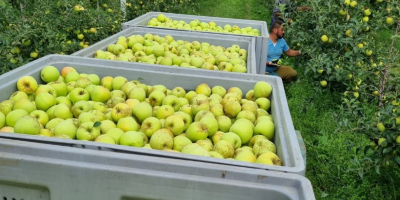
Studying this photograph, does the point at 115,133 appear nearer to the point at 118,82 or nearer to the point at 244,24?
the point at 118,82

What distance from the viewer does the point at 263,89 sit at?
241cm

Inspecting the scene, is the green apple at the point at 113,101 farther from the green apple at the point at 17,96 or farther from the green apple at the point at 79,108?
the green apple at the point at 17,96

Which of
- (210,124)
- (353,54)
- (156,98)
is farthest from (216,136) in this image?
(353,54)

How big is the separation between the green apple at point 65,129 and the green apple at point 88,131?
49 millimetres

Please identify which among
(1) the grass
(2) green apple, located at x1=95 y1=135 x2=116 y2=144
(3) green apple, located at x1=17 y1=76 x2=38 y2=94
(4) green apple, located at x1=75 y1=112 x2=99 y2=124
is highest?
(3) green apple, located at x1=17 y1=76 x2=38 y2=94

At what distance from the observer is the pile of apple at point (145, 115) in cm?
188

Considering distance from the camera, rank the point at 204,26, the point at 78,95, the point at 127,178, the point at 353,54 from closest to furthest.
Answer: the point at 127,178, the point at 78,95, the point at 353,54, the point at 204,26

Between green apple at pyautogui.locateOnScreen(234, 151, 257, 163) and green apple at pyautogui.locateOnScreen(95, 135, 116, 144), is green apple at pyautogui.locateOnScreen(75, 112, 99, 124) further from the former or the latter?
green apple at pyautogui.locateOnScreen(234, 151, 257, 163)

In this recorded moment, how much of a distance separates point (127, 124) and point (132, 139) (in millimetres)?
209

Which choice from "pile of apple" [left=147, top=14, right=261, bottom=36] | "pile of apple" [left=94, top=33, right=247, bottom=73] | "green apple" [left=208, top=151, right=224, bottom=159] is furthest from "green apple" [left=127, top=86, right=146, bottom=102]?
"pile of apple" [left=147, top=14, right=261, bottom=36]

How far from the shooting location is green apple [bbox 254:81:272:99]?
7.91ft

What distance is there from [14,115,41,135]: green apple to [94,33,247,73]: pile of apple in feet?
5.04

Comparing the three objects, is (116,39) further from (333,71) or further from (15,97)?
Answer: (333,71)

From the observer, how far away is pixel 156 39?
4.14 m
